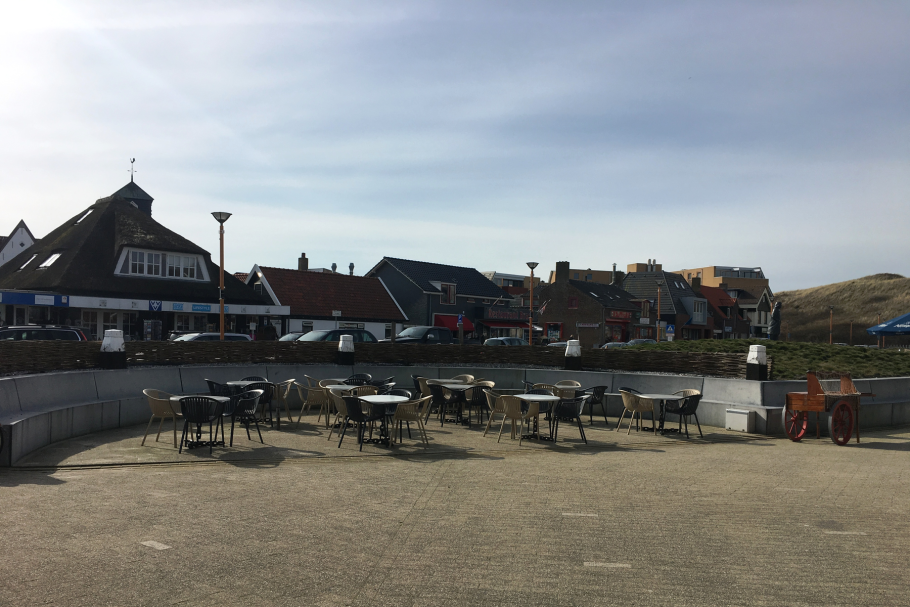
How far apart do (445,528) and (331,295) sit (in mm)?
40342

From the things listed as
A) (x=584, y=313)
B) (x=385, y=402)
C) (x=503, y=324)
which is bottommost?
(x=385, y=402)

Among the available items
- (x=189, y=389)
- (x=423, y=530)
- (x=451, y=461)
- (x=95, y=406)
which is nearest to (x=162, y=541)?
(x=423, y=530)

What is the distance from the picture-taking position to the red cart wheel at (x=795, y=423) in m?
12.6

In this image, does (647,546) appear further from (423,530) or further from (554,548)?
(423,530)

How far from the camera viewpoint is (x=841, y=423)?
12.5 m

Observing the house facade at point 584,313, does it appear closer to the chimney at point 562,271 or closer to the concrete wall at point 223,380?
the chimney at point 562,271

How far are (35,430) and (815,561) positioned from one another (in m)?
9.68

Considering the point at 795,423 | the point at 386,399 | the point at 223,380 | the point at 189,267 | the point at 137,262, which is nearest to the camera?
the point at 386,399

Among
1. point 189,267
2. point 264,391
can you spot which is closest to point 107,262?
point 189,267

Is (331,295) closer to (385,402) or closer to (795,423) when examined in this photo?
(385,402)

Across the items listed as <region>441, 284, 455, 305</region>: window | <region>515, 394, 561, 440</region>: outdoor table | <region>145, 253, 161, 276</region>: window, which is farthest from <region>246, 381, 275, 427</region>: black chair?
<region>441, 284, 455, 305</region>: window

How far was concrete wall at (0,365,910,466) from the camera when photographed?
9.99m

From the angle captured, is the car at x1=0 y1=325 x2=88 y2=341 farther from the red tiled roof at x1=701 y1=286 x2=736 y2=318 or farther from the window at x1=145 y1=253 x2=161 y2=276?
the red tiled roof at x1=701 y1=286 x2=736 y2=318

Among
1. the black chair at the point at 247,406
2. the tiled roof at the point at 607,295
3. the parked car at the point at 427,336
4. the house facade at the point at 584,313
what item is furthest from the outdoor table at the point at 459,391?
the tiled roof at the point at 607,295
